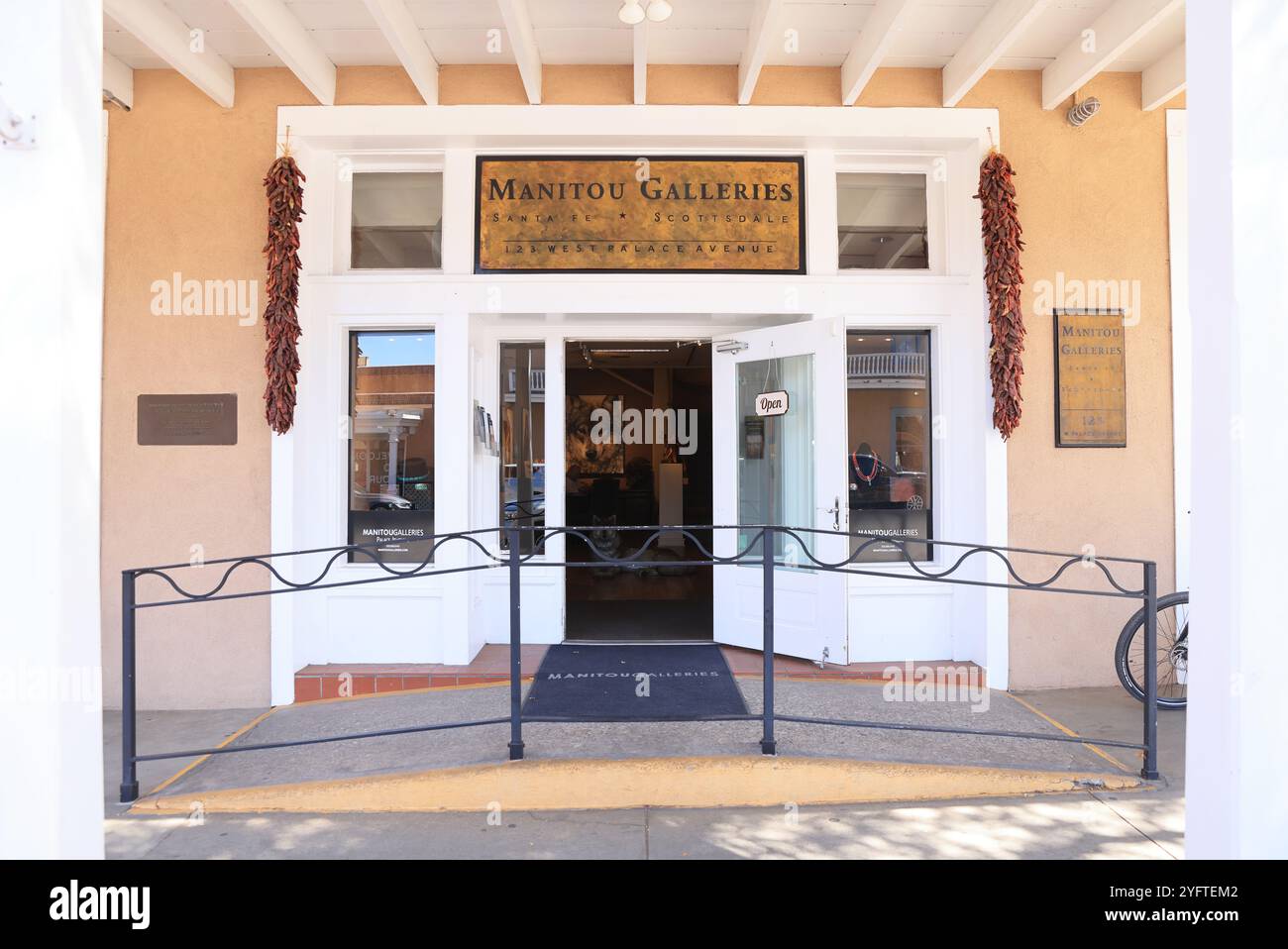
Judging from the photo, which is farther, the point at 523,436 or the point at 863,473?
the point at 523,436

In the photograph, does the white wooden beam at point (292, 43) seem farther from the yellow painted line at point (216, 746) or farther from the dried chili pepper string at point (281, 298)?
the yellow painted line at point (216, 746)

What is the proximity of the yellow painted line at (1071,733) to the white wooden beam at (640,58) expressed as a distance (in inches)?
162

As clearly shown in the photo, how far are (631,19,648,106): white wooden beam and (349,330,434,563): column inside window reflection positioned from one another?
196 cm

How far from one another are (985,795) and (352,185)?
4.98 meters

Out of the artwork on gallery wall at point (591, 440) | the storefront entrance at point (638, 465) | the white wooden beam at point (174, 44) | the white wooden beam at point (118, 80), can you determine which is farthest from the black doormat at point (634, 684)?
the artwork on gallery wall at point (591, 440)

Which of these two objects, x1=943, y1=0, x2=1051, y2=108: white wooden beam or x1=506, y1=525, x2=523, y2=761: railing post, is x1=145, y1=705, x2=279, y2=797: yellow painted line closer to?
x1=506, y1=525, x2=523, y2=761: railing post

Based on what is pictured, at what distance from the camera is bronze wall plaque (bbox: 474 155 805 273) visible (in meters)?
4.41

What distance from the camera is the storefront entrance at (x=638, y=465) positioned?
7.53 meters

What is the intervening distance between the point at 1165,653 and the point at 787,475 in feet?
8.34

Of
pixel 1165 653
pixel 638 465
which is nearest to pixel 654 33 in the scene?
pixel 1165 653

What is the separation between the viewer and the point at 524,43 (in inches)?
150

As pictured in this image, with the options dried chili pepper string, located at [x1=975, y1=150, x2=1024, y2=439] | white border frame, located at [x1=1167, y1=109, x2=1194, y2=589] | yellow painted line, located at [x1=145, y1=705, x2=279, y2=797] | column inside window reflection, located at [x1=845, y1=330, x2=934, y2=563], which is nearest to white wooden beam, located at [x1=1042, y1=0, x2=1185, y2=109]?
dried chili pepper string, located at [x1=975, y1=150, x2=1024, y2=439]

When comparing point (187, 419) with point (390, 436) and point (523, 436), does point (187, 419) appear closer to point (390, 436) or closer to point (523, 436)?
point (390, 436)
